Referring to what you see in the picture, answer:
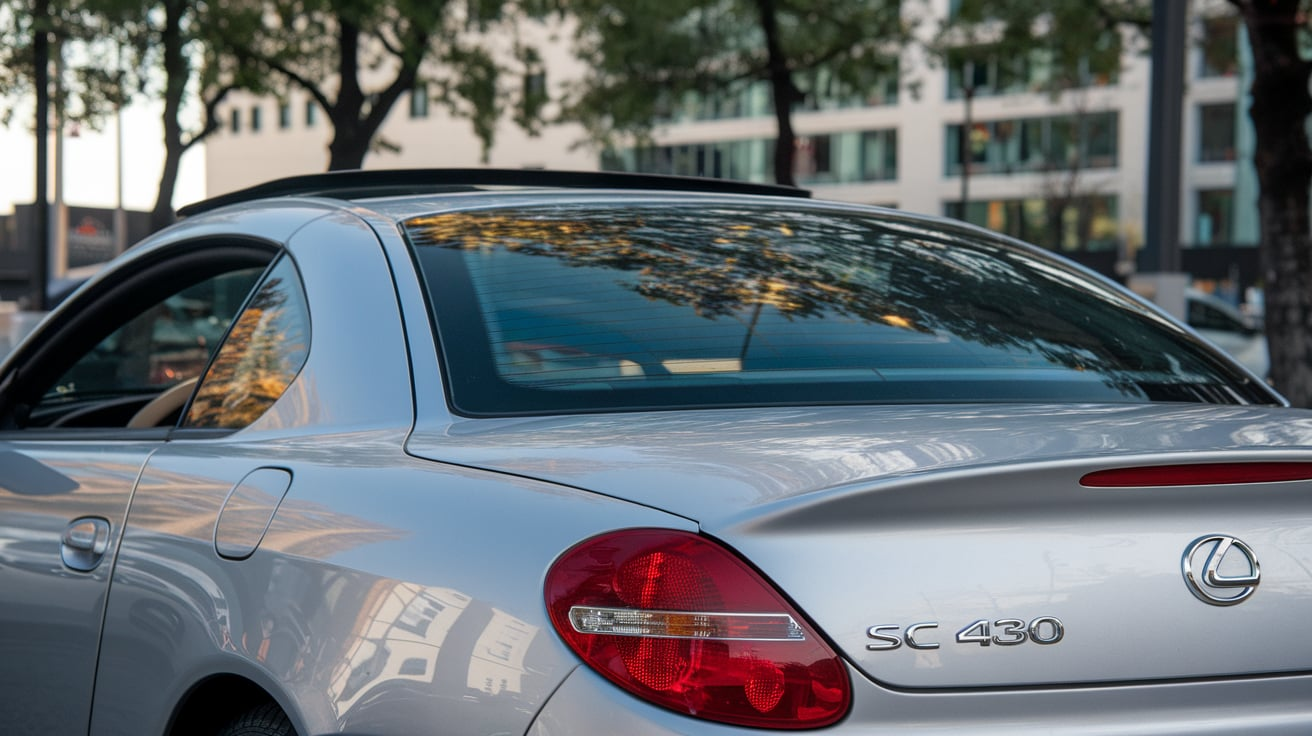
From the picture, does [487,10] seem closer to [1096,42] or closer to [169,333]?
[1096,42]

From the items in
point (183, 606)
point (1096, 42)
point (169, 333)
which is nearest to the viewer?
point (183, 606)

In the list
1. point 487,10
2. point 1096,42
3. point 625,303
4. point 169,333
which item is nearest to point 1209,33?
point 1096,42

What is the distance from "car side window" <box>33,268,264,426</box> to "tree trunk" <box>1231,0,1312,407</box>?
29.2 feet

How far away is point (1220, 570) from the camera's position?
74.4 inches

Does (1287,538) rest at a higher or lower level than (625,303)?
lower

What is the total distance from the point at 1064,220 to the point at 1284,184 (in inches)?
1921

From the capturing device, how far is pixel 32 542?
3.01 m

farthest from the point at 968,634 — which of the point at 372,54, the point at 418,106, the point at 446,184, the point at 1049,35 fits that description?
the point at 418,106

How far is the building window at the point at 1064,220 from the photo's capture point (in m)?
59.0

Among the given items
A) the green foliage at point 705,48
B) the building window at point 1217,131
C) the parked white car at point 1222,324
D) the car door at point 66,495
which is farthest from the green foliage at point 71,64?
the building window at point 1217,131

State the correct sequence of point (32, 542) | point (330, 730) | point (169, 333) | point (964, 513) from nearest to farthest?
point (964, 513) → point (330, 730) → point (32, 542) → point (169, 333)

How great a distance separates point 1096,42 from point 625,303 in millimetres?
21725

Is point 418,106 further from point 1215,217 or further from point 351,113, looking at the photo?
point 351,113

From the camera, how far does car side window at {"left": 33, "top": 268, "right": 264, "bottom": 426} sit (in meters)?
4.04
